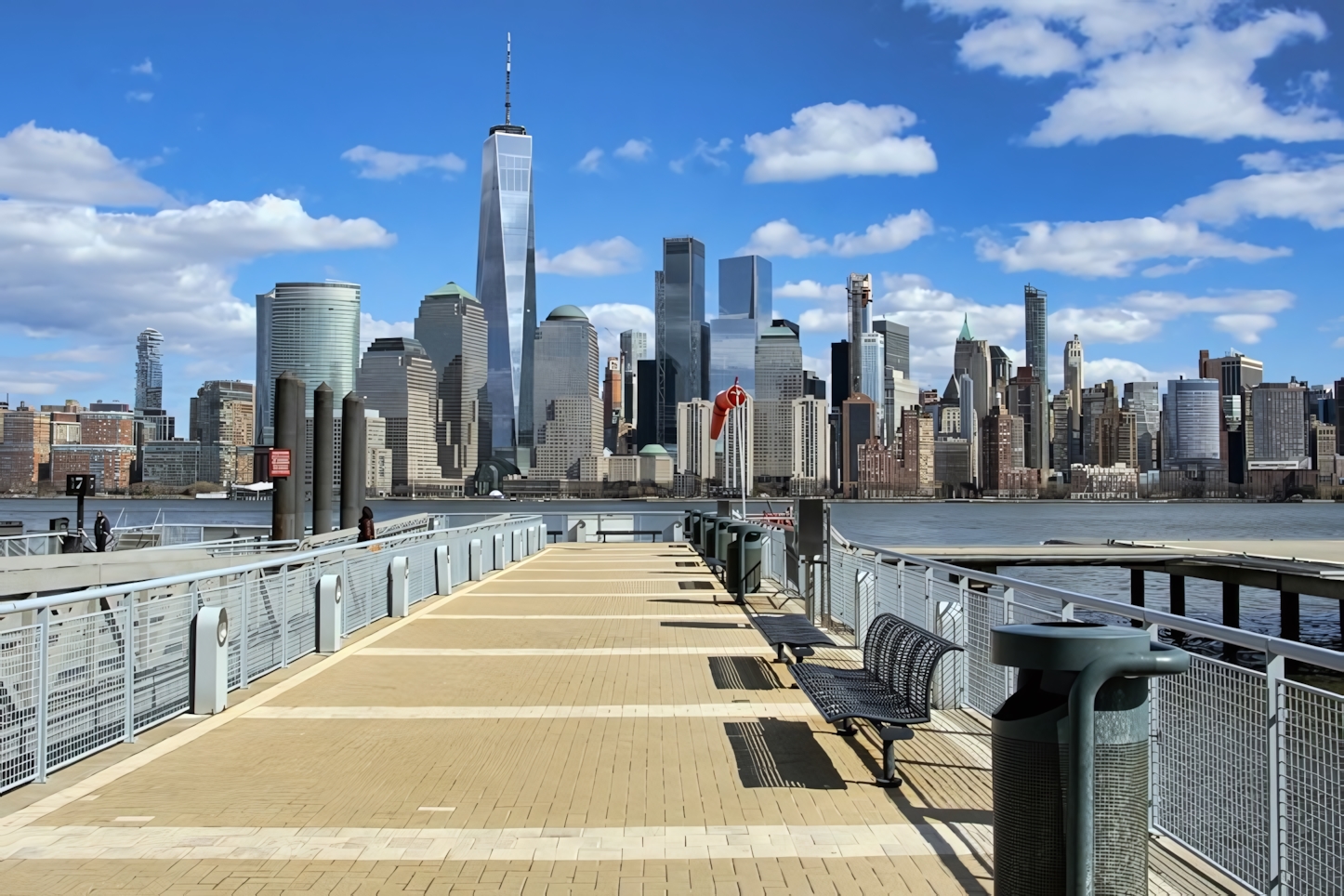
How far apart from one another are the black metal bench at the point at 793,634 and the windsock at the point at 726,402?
12020 mm

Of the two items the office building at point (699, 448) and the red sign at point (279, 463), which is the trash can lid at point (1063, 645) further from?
the office building at point (699, 448)

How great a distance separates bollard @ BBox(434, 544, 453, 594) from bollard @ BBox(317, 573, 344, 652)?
5925mm

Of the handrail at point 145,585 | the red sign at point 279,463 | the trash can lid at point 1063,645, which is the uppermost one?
the red sign at point 279,463

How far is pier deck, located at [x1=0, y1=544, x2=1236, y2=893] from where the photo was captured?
17.1 feet

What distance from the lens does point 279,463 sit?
25.3m

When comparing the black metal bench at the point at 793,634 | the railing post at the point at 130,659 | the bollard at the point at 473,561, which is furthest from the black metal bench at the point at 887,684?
the bollard at the point at 473,561

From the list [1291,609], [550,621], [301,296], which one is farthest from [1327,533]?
[301,296]

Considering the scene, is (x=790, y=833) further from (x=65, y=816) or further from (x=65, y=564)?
(x=65, y=564)

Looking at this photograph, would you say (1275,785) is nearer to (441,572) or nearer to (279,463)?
(441,572)

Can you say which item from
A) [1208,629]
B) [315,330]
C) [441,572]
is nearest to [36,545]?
[441,572]

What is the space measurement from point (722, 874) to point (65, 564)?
14.6 meters

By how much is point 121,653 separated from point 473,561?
13251mm

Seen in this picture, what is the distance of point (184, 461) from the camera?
172 meters

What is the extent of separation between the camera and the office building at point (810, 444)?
180 metres
